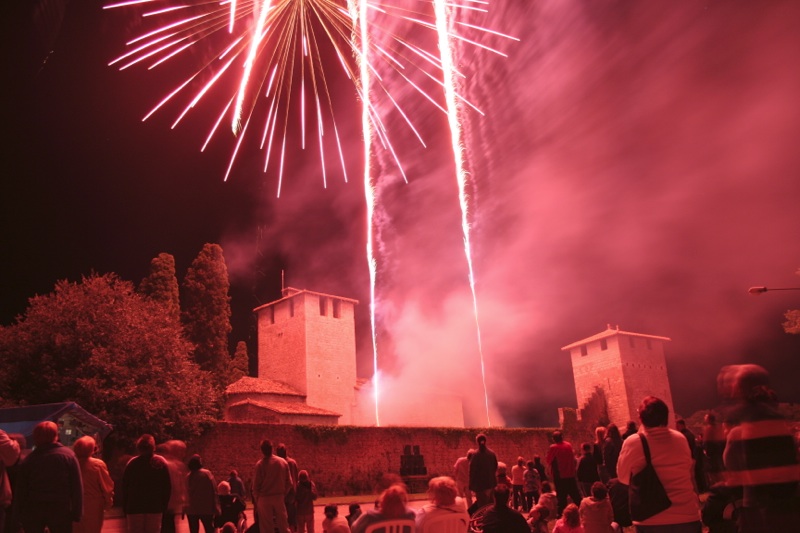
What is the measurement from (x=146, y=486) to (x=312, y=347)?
3191cm

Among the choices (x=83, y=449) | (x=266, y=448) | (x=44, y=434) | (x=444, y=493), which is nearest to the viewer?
(x=444, y=493)

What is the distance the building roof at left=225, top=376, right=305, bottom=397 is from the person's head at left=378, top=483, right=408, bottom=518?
2831 centimetres

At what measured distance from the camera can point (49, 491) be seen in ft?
19.6

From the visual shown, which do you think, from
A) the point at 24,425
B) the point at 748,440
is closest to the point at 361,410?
the point at 24,425

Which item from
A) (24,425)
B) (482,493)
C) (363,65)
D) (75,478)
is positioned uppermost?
(363,65)

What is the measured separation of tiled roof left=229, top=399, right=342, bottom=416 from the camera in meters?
32.1

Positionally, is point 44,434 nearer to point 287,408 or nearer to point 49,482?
point 49,482

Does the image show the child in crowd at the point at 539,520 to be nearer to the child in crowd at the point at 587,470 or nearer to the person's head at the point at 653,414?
the child in crowd at the point at 587,470

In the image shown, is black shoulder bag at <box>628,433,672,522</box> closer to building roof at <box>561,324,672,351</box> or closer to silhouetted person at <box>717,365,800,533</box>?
silhouetted person at <box>717,365,800,533</box>

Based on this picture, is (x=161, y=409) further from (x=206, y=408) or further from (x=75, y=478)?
(x=75, y=478)

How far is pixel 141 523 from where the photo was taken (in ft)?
22.8

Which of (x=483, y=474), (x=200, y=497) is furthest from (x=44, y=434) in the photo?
(x=483, y=474)

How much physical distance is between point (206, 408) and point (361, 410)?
16.3 m

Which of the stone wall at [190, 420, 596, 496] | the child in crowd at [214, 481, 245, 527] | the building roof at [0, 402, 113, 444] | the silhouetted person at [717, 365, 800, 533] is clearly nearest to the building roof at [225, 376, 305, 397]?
the stone wall at [190, 420, 596, 496]
